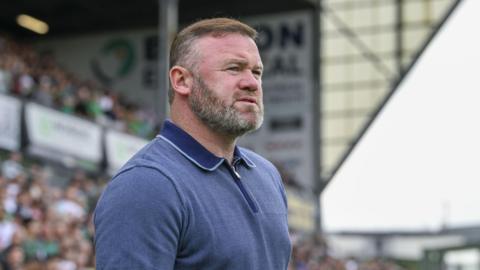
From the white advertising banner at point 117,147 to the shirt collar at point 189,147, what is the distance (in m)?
19.4

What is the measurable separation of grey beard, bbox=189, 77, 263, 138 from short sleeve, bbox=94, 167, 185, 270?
25cm

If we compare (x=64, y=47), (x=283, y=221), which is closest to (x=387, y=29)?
(x=64, y=47)

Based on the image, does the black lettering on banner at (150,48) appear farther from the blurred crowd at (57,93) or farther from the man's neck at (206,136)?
the man's neck at (206,136)

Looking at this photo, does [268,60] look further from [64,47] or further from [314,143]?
[64,47]

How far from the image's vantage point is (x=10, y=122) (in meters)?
18.6

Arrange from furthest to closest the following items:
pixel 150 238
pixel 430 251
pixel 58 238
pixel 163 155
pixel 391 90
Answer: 1. pixel 391 90
2. pixel 58 238
3. pixel 430 251
4. pixel 163 155
5. pixel 150 238

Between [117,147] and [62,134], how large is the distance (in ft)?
6.95

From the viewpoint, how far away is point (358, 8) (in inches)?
1435

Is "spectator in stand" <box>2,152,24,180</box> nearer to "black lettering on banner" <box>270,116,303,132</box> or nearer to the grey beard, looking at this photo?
the grey beard

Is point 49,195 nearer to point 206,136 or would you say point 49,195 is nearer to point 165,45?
point 165,45

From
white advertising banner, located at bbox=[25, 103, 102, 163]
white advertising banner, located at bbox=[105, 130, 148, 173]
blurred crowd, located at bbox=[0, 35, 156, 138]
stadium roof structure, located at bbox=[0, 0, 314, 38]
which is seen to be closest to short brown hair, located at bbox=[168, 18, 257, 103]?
blurred crowd, located at bbox=[0, 35, 156, 138]

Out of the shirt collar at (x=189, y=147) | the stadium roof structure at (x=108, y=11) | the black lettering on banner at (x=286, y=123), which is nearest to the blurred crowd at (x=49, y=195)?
the stadium roof structure at (x=108, y=11)

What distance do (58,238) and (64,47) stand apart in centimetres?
2086

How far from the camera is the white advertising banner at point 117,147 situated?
22.1 metres
